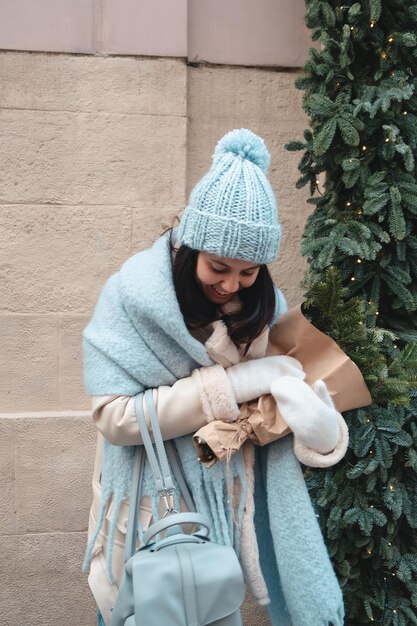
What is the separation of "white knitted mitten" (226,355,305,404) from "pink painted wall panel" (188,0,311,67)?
6.90 ft

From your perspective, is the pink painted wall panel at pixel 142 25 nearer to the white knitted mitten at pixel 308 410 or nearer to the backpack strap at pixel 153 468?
the backpack strap at pixel 153 468

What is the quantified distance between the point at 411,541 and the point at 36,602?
189 cm

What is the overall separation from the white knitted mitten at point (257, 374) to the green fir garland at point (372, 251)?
0.45m

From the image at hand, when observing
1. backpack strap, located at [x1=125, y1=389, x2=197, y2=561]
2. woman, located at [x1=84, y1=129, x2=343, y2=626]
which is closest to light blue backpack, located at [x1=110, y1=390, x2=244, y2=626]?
backpack strap, located at [x1=125, y1=389, x2=197, y2=561]

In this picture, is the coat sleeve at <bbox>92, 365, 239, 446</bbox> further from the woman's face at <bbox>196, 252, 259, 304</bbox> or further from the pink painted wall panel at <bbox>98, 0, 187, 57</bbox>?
the pink painted wall panel at <bbox>98, 0, 187, 57</bbox>

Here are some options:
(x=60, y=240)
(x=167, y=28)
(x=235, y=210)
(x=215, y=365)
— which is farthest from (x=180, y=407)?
(x=167, y=28)

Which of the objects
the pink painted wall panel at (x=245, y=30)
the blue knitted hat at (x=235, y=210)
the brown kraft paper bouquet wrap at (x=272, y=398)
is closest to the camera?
the blue knitted hat at (x=235, y=210)

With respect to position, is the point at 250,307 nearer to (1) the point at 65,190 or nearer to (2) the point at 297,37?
(1) the point at 65,190

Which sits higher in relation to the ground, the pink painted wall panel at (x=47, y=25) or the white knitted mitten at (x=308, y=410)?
the pink painted wall panel at (x=47, y=25)

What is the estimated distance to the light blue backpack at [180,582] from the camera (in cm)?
213

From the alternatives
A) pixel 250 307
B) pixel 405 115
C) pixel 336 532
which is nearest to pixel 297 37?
pixel 405 115

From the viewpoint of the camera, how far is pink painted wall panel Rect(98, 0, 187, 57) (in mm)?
3854

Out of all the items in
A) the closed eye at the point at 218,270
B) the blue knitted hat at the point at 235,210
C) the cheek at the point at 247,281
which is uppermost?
the blue knitted hat at the point at 235,210

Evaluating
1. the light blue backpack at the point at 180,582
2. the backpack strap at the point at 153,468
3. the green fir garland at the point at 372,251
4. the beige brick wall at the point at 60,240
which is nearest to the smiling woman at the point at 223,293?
the backpack strap at the point at 153,468
